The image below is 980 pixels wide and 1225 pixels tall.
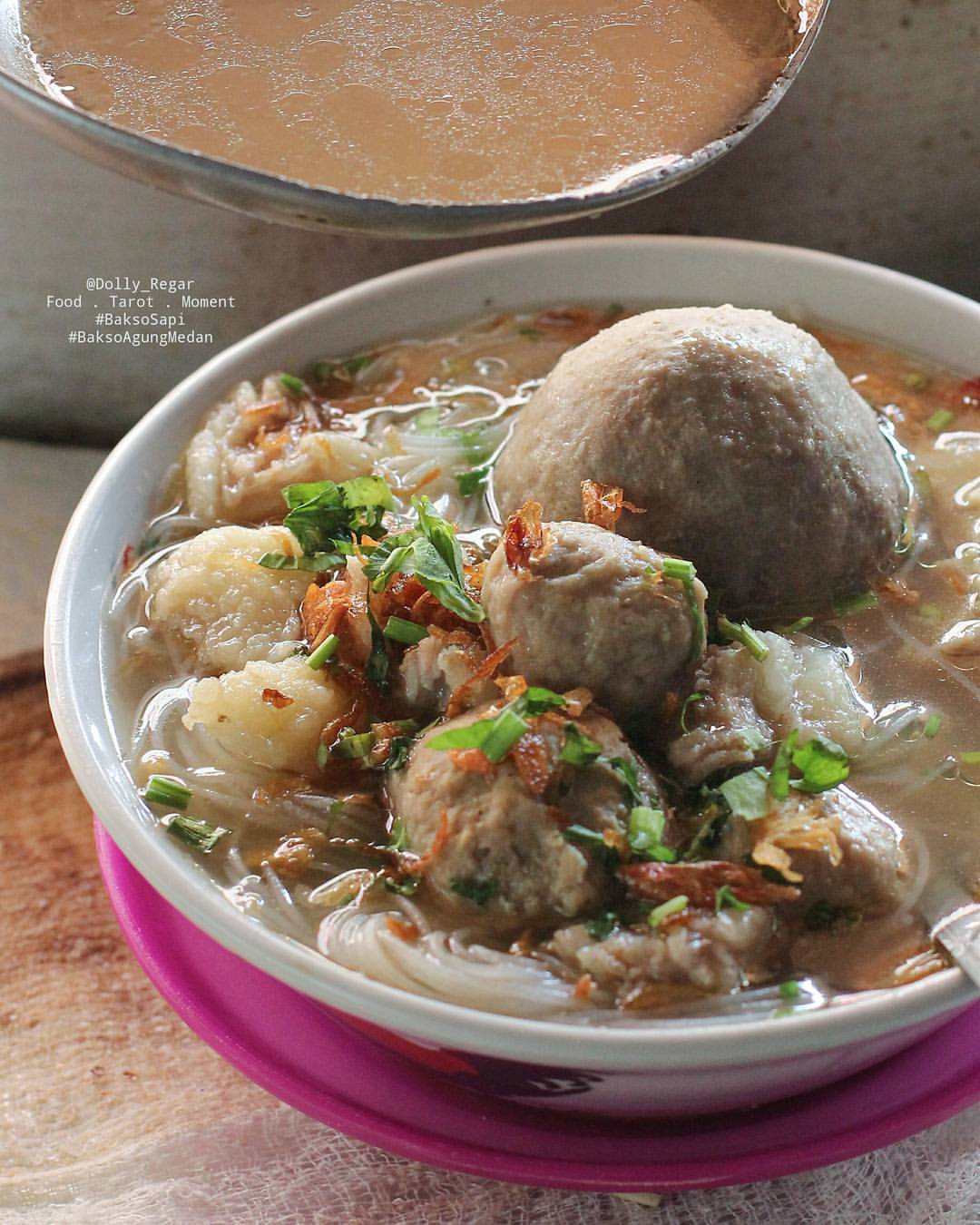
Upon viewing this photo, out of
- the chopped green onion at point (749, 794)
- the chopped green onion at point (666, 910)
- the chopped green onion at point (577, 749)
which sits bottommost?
the chopped green onion at point (666, 910)

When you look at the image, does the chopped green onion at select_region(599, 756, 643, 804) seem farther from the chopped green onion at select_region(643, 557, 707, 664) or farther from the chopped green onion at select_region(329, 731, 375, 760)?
the chopped green onion at select_region(329, 731, 375, 760)

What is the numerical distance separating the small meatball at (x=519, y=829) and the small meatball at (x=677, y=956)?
0.09 metres

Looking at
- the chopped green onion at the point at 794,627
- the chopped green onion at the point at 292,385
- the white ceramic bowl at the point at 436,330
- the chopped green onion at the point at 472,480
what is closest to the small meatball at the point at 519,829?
the white ceramic bowl at the point at 436,330

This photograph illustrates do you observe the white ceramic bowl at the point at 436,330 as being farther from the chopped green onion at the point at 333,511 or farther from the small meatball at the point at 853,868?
the chopped green onion at the point at 333,511

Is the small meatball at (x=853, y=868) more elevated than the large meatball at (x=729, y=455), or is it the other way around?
the large meatball at (x=729, y=455)

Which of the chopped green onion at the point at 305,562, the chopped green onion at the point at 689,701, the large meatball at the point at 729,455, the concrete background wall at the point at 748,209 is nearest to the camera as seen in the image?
the chopped green onion at the point at 689,701

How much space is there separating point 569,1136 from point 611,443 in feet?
4.33

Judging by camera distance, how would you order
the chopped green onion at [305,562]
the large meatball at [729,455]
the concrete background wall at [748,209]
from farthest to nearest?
the concrete background wall at [748,209] → the chopped green onion at [305,562] → the large meatball at [729,455]

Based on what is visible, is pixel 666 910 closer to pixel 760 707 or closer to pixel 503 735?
pixel 503 735

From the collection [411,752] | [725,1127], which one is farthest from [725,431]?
[725,1127]

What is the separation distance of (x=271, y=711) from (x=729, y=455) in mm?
1039

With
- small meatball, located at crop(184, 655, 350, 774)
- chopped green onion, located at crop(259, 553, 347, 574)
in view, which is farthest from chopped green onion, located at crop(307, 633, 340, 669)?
chopped green onion, located at crop(259, 553, 347, 574)

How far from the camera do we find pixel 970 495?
3119 mm

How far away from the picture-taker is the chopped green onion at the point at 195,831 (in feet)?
8.11
